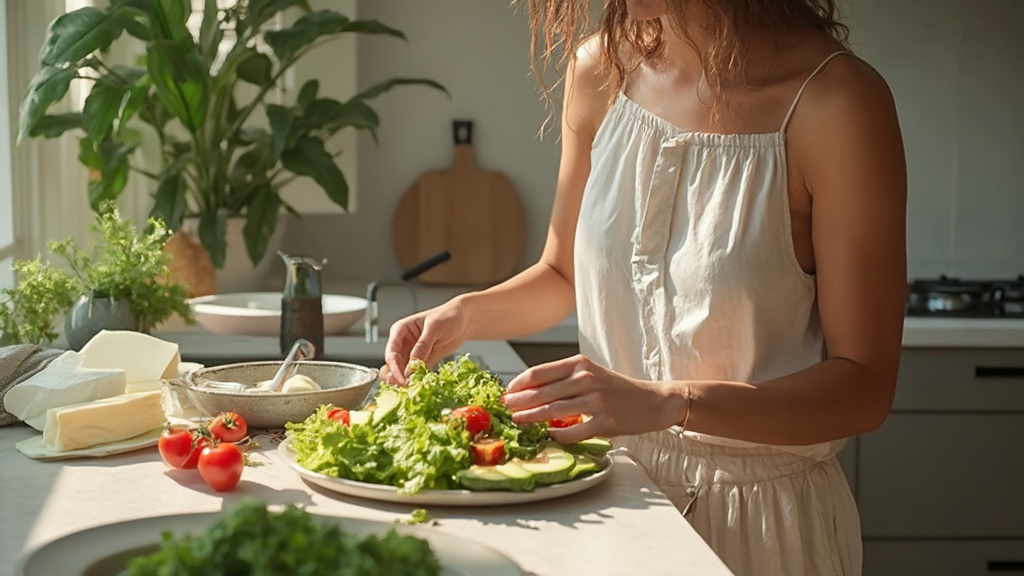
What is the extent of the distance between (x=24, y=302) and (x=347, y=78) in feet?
5.48

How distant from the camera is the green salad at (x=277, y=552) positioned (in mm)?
833

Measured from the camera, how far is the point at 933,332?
10.2 ft

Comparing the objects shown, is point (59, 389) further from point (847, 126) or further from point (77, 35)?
point (77, 35)

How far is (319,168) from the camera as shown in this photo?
10.5 feet

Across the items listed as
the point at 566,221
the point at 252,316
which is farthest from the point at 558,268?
the point at 252,316

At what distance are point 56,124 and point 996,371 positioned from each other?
226 cm

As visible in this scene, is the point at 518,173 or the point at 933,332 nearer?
the point at 933,332

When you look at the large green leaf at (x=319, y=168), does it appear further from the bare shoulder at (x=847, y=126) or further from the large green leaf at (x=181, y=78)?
the bare shoulder at (x=847, y=126)

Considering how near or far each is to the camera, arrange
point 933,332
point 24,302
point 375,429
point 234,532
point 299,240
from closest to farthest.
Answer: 1. point 234,532
2. point 375,429
3. point 24,302
4. point 933,332
5. point 299,240

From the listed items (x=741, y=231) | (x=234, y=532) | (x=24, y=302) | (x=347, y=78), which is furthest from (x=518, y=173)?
(x=234, y=532)

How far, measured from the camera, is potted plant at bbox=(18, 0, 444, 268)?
292 cm

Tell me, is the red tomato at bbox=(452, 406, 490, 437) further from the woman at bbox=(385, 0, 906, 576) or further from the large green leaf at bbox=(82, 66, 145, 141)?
the large green leaf at bbox=(82, 66, 145, 141)

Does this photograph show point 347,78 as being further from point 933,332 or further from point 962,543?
point 962,543

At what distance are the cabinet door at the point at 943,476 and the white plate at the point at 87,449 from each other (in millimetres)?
2062
